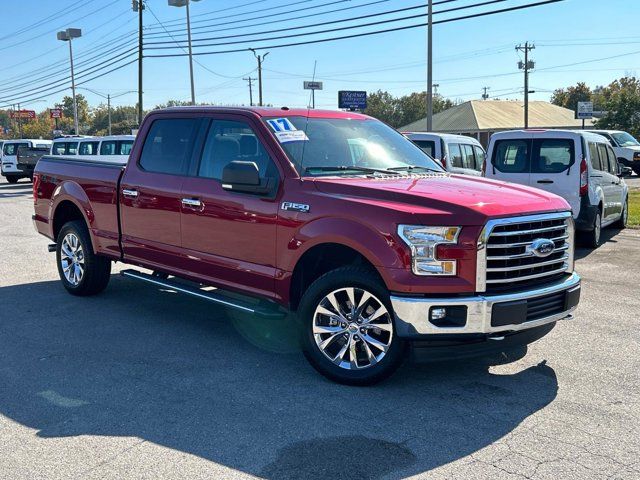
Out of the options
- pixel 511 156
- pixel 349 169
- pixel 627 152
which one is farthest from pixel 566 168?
pixel 627 152

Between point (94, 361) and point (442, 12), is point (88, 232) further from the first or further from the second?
point (442, 12)

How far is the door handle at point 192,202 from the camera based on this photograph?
5.75 meters

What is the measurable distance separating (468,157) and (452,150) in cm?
94

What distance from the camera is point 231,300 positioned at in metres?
5.57

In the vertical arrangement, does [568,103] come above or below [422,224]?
above

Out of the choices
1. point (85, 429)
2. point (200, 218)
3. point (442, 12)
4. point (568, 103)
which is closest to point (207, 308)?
point (200, 218)

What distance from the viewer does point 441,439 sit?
3.88 m

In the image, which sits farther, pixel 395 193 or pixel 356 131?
pixel 356 131

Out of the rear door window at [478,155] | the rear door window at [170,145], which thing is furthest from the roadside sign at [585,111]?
the rear door window at [170,145]

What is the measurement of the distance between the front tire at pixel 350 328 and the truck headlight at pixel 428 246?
0.33 metres

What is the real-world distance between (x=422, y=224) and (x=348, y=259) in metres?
0.90

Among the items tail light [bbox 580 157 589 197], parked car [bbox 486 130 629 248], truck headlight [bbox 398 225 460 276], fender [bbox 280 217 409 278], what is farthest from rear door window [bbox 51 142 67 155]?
truck headlight [bbox 398 225 460 276]

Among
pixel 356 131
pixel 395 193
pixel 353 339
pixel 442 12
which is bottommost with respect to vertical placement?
pixel 353 339

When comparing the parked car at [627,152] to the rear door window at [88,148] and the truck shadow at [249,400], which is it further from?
the truck shadow at [249,400]
